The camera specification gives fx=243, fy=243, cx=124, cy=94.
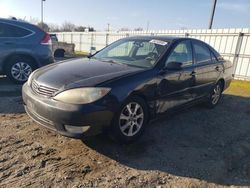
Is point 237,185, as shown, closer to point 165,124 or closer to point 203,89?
point 165,124

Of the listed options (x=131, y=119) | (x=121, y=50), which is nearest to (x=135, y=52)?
(x=121, y=50)

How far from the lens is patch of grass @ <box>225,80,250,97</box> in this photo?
322 inches

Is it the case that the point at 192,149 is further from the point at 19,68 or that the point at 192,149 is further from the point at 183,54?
the point at 19,68

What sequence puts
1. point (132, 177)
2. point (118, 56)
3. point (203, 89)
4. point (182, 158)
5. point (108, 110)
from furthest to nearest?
point (203, 89), point (118, 56), point (182, 158), point (108, 110), point (132, 177)

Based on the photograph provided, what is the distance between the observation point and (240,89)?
8.98 m

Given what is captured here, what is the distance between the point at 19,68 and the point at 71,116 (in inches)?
176

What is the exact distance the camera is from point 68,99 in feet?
9.90

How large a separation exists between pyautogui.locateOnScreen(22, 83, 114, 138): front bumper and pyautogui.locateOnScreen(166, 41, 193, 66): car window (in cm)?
162

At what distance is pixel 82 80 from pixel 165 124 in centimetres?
202

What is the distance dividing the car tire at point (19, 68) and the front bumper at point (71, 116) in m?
3.88

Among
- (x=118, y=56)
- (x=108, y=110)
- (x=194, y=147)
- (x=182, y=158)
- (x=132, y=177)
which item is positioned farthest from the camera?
(x=118, y=56)

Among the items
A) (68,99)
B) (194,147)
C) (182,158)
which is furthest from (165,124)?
(68,99)

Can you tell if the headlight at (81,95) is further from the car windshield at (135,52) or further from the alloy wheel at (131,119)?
the car windshield at (135,52)

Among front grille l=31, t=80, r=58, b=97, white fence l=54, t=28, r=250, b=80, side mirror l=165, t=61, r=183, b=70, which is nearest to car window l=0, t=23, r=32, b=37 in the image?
front grille l=31, t=80, r=58, b=97
